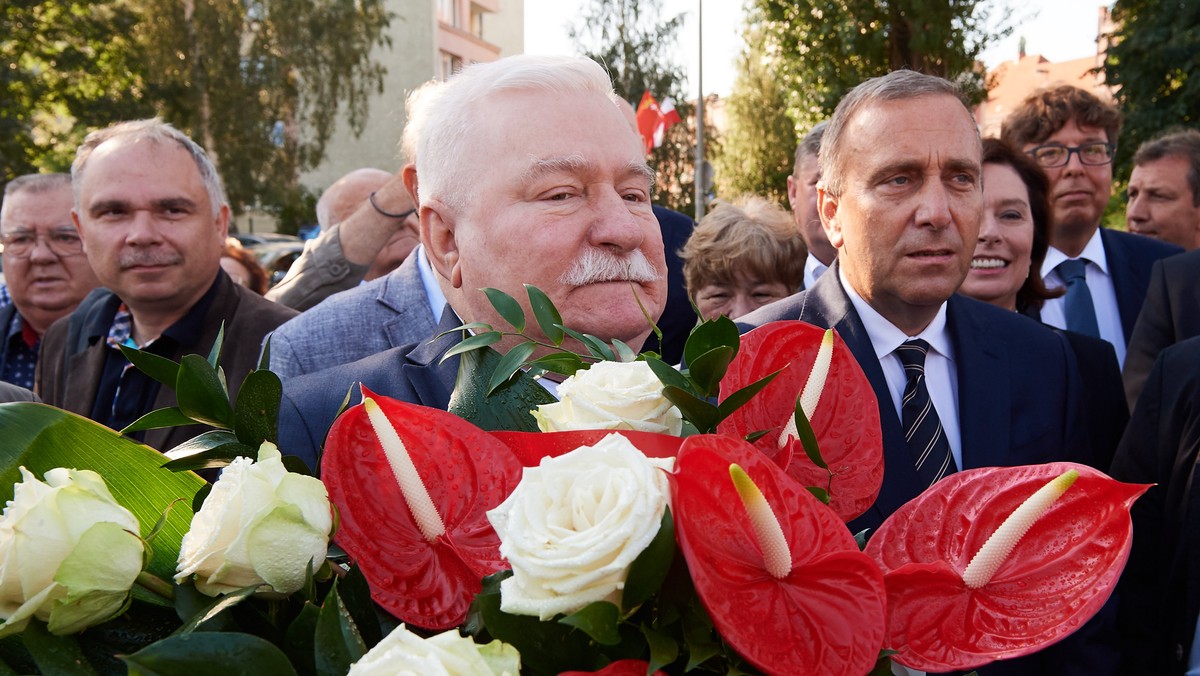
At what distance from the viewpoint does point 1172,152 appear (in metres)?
5.47

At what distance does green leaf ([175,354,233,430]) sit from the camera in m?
0.99

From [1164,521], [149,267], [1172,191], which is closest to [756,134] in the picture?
[1172,191]

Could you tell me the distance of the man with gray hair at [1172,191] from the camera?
17.8 feet

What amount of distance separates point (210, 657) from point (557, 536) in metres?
0.27

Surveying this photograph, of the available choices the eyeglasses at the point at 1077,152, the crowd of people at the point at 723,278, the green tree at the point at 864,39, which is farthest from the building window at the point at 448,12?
the crowd of people at the point at 723,278

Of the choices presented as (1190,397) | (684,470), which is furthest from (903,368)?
(684,470)

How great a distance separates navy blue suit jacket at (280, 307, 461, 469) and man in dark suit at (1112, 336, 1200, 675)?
167 cm

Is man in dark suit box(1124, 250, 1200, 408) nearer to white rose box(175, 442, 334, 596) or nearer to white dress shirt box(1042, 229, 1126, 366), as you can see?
white dress shirt box(1042, 229, 1126, 366)

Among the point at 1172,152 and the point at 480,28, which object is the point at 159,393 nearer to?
the point at 1172,152

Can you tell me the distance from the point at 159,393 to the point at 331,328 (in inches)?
23.2

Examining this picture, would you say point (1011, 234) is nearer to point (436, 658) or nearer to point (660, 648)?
point (660, 648)

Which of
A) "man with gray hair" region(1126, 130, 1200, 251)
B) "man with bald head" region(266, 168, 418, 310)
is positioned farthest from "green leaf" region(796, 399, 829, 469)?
"man with gray hair" region(1126, 130, 1200, 251)

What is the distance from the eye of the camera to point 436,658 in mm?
708

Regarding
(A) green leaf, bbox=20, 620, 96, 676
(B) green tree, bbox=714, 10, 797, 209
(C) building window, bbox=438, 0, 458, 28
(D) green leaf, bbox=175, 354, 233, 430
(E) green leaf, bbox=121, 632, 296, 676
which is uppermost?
(C) building window, bbox=438, 0, 458, 28
